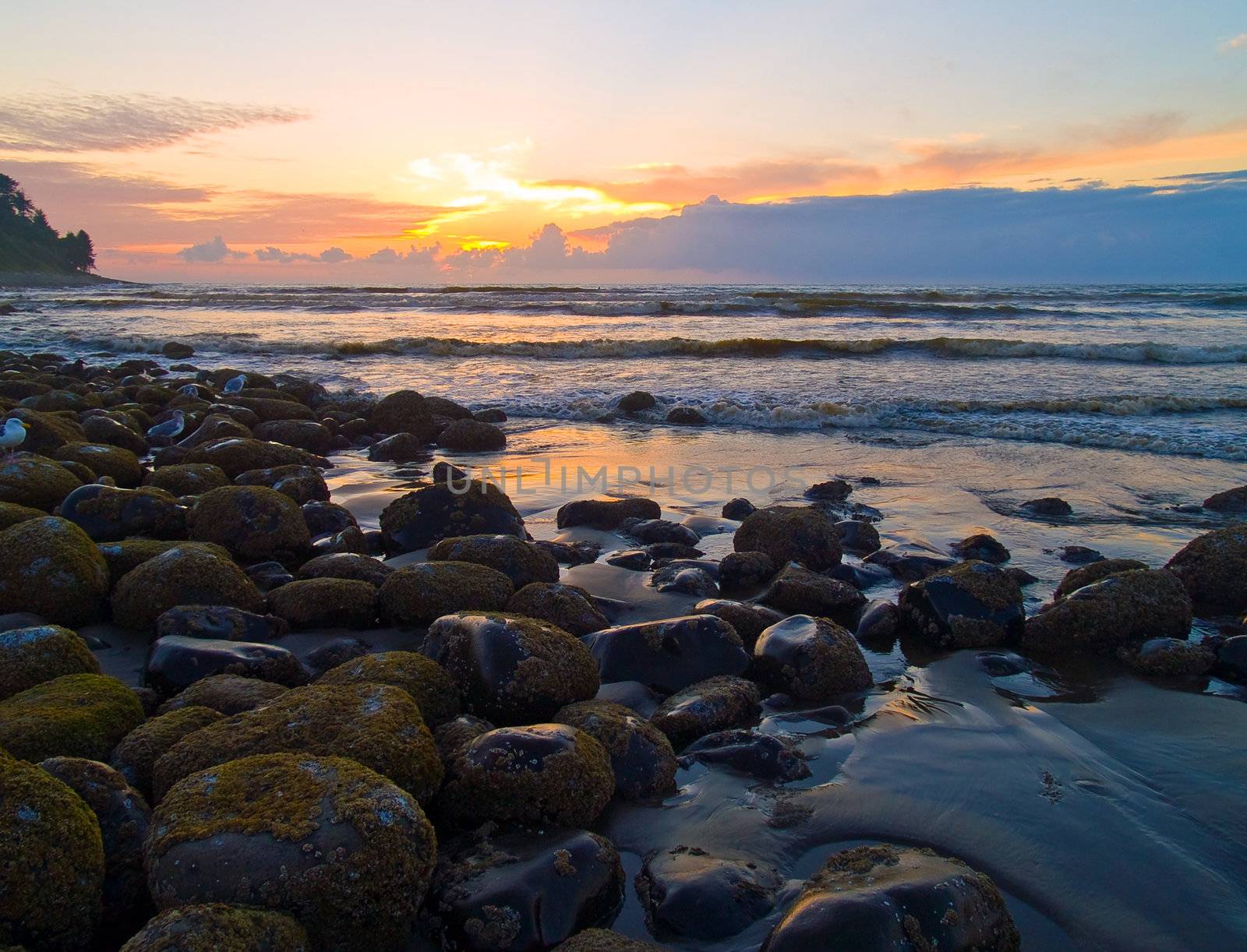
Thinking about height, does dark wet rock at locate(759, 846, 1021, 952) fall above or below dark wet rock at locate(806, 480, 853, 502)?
below

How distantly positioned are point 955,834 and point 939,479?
5.90 m

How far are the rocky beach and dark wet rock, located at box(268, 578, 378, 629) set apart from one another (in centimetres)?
2

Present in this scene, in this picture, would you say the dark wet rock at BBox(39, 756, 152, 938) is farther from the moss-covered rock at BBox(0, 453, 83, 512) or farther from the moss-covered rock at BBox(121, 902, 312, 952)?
the moss-covered rock at BBox(0, 453, 83, 512)

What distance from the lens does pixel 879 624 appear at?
14.8ft

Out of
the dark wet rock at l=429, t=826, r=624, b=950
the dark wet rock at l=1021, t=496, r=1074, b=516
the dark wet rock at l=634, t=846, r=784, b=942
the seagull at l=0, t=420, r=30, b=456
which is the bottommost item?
the dark wet rock at l=634, t=846, r=784, b=942

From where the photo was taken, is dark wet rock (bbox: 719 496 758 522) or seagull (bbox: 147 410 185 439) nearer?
dark wet rock (bbox: 719 496 758 522)

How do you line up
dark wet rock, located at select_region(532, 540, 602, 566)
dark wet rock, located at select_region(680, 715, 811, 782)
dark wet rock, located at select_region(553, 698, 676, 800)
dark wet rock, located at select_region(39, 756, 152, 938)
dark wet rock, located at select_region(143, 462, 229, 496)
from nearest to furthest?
dark wet rock, located at select_region(39, 756, 152, 938)
dark wet rock, located at select_region(553, 698, 676, 800)
dark wet rock, located at select_region(680, 715, 811, 782)
dark wet rock, located at select_region(532, 540, 602, 566)
dark wet rock, located at select_region(143, 462, 229, 496)

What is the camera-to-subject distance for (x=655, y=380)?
1526 centimetres

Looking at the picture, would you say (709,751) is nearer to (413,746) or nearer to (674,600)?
(413,746)

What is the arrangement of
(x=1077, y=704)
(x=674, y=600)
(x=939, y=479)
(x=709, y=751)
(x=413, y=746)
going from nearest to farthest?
(x=413, y=746) → (x=709, y=751) → (x=1077, y=704) → (x=674, y=600) → (x=939, y=479)

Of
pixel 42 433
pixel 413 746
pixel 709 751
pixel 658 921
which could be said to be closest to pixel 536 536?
pixel 709 751

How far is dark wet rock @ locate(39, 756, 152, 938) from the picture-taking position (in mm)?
2193

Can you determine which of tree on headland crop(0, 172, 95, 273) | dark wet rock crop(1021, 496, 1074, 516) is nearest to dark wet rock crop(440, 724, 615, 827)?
dark wet rock crop(1021, 496, 1074, 516)

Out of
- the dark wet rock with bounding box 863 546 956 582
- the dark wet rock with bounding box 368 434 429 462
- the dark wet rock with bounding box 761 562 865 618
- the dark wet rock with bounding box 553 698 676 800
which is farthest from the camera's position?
the dark wet rock with bounding box 368 434 429 462
